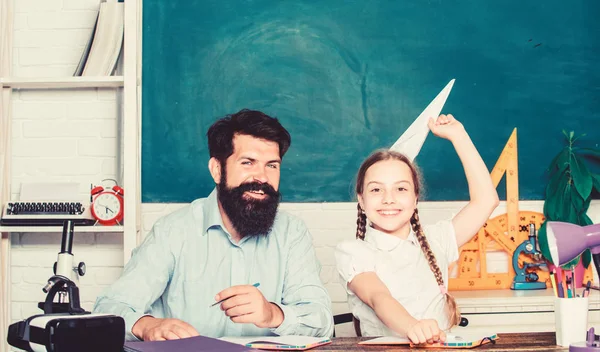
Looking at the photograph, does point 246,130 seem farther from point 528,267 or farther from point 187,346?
point 528,267

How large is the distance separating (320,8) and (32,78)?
A: 1364mm

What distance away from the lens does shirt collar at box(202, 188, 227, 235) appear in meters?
2.26

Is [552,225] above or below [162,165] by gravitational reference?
below

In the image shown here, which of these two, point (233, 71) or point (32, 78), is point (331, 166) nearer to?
point (233, 71)

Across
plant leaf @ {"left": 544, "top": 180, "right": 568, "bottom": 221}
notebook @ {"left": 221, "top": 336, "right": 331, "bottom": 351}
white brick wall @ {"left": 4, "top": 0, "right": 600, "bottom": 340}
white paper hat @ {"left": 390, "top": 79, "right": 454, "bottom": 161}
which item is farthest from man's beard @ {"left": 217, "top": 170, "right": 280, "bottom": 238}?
plant leaf @ {"left": 544, "top": 180, "right": 568, "bottom": 221}

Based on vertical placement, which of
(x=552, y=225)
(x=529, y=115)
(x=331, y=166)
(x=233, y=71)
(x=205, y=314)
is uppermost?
(x=233, y=71)

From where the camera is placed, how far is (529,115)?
11.1 ft

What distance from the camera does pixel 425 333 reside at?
1552 mm

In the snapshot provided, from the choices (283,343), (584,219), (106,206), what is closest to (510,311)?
(584,219)

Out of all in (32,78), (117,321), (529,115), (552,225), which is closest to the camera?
(117,321)

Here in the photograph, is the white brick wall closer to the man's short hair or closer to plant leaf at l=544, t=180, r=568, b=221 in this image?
plant leaf at l=544, t=180, r=568, b=221

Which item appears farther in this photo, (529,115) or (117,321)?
(529,115)

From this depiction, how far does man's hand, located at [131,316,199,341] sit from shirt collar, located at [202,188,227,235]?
1.54 feet

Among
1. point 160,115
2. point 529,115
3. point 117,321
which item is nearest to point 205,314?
point 117,321
